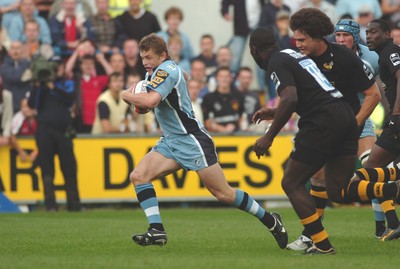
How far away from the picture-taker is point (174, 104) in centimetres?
1122

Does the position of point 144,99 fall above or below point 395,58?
below

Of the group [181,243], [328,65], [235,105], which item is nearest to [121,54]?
[235,105]

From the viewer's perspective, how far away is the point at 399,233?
12.2 meters

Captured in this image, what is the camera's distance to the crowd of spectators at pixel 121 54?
64.7 feet

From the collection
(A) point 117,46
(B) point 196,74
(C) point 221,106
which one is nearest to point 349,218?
(C) point 221,106

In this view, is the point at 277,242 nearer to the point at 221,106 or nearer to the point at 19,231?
the point at 19,231

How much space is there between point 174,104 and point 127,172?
7941 millimetres

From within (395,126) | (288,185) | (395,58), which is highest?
(395,58)

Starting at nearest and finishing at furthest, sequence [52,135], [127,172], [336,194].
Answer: [336,194] → [52,135] → [127,172]

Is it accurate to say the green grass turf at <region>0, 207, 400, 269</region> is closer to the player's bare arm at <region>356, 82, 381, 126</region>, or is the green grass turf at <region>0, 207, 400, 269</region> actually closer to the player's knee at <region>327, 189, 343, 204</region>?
the player's knee at <region>327, 189, 343, 204</region>

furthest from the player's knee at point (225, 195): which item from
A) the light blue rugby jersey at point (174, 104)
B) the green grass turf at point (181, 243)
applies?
the light blue rugby jersey at point (174, 104)

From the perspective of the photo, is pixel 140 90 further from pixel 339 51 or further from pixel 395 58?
pixel 395 58

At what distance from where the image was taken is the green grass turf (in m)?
9.79

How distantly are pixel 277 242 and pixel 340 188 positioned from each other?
1310mm
